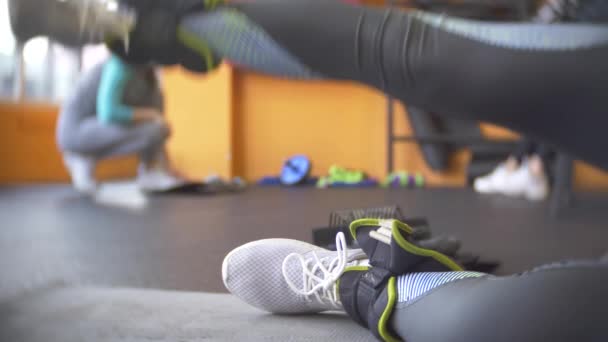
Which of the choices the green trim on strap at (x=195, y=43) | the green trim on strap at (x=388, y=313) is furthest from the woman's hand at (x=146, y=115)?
the green trim on strap at (x=388, y=313)

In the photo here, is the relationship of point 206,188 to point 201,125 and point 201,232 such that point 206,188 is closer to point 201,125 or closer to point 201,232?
point 201,125

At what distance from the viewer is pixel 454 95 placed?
47 cm

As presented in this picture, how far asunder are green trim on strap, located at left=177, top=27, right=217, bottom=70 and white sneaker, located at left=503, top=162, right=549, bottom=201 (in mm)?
→ 1392

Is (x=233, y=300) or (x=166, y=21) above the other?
(x=166, y=21)

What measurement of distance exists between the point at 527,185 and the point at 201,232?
136cm

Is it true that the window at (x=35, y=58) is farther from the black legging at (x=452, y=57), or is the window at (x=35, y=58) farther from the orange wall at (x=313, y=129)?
the orange wall at (x=313, y=129)

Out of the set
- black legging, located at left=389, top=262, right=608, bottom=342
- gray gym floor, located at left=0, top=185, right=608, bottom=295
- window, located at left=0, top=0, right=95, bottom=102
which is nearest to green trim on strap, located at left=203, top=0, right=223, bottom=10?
window, located at left=0, top=0, right=95, bottom=102

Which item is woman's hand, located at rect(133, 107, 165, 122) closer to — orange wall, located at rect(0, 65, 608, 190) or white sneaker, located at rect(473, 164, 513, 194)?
orange wall, located at rect(0, 65, 608, 190)

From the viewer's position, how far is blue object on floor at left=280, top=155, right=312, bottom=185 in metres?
1.41

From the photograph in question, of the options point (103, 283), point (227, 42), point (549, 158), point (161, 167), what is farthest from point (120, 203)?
point (549, 158)

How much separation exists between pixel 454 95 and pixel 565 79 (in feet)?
0.30

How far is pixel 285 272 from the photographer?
0.46 meters

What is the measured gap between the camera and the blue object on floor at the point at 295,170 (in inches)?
55.6

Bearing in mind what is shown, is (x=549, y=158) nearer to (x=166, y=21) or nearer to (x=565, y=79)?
(x=565, y=79)
